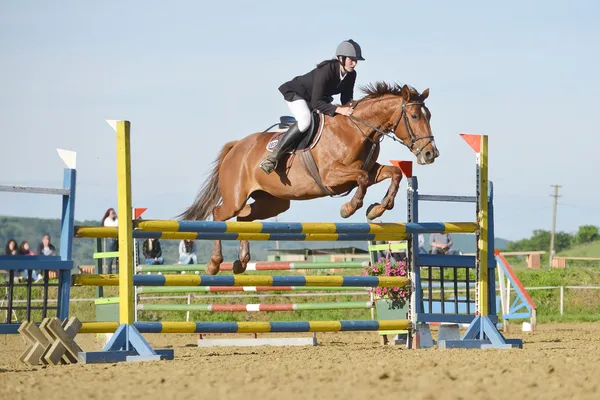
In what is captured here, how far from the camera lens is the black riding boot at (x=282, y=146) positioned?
723cm

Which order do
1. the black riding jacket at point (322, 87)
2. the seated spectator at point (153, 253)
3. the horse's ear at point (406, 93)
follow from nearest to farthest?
1. the horse's ear at point (406, 93)
2. the black riding jacket at point (322, 87)
3. the seated spectator at point (153, 253)

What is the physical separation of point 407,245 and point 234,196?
5.25 ft

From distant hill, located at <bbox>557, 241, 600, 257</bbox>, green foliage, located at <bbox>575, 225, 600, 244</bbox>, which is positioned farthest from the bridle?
green foliage, located at <bbox>575, 225, 600, 244</bbox>

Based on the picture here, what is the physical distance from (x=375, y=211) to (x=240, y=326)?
1205 mm

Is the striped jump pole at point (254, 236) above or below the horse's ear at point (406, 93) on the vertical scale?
below

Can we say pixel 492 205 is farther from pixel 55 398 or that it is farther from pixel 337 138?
pixel 55 398

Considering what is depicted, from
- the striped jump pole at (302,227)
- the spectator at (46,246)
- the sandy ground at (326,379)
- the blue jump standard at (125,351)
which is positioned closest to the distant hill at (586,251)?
the spectator at (46,246)

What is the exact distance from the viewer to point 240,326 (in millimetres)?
6371

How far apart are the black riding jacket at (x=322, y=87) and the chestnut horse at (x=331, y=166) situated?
0.51 feet

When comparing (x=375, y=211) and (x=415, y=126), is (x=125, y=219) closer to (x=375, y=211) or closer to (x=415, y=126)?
(x=375, y=211)

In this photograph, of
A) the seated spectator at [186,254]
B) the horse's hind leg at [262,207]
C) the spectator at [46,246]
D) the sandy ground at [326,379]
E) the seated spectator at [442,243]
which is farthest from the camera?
the seated spectator at [186,254]

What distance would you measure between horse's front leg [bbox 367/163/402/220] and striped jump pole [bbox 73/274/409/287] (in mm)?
494

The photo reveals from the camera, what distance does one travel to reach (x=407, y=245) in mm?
6977

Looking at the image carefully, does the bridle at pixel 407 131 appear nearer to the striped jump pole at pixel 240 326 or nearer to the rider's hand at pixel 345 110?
the rider's hand at pixel 345 110
